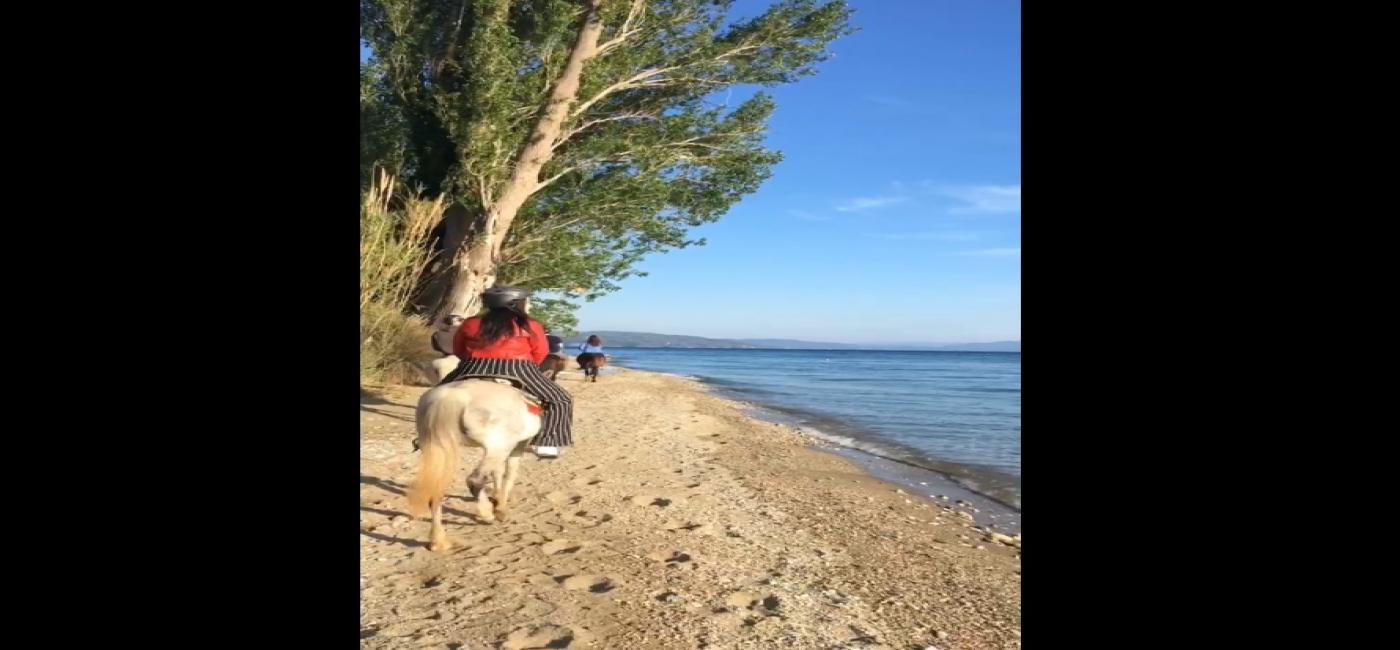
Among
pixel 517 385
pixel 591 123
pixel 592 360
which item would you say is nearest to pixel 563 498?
pixel 517 385

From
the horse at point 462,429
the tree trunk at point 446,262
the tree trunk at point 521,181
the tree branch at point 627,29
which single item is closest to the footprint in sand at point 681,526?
the horse at point 462,429

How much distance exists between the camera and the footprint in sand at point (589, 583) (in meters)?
3.44

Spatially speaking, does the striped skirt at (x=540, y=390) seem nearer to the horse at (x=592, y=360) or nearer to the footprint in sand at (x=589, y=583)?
the footprint in sand at (x=589, y=583)

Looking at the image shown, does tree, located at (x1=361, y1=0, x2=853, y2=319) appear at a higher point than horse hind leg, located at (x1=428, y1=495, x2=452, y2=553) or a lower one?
higher

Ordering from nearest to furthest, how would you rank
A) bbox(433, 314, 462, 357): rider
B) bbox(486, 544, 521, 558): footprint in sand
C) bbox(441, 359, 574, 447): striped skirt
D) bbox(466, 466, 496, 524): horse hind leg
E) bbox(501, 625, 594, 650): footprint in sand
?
bbox(501, 625, 594, 650): footprint in sand < bbox(486, 544, 521, 558): footprint in sand < bbox(441, 359, 574, 447): striped skirt < bbox(466, 466, 496, 524): horse hind leg < bbox(433, 314, 462, 357): rider

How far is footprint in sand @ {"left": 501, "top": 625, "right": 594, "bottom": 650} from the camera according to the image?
279cm

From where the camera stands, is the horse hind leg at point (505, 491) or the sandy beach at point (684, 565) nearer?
the sandy beach at point (684, 565)

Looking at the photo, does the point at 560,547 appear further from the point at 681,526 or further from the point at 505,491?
the point at 681,526

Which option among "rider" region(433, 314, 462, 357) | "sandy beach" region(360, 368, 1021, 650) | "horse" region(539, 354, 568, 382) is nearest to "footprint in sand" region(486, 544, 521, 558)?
"sandy beach" region(360, 368, 1021, 650)

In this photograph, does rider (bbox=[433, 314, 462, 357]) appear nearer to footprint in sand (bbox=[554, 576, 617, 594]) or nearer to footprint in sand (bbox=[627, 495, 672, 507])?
footprint in sand (bbox=[627, 495, 672, 507])

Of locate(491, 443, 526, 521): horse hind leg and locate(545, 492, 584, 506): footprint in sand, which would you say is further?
locate(545, 492, 584, 506): footprint in sand
